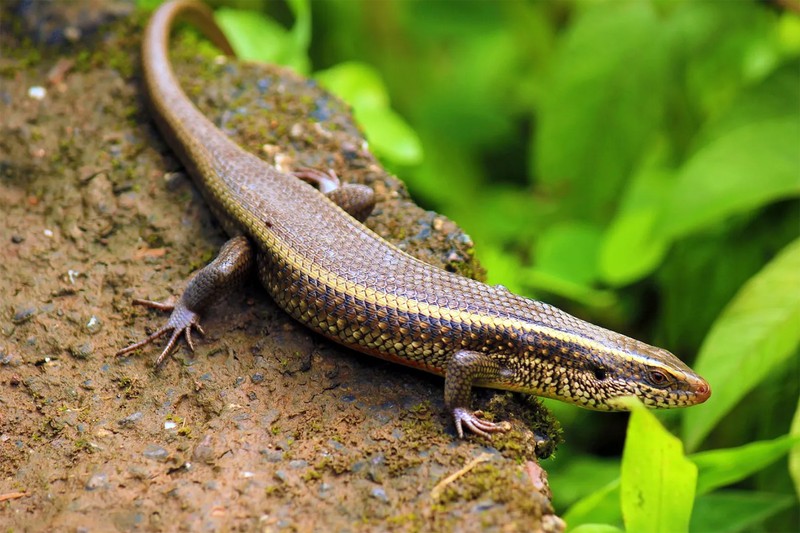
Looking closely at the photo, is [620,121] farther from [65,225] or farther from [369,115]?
[65,225]

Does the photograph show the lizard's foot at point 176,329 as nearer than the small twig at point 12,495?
No

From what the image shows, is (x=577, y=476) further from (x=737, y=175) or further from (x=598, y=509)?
(x=737, y=175)

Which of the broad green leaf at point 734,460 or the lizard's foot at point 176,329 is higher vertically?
the broad green leaf at point 734,460

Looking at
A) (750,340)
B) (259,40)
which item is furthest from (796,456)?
(259,40)

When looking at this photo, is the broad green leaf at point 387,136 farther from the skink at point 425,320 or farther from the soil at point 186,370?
the skink at point 425,320

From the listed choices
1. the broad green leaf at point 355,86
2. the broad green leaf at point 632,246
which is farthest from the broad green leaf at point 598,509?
the broad green leaf at point 355,86

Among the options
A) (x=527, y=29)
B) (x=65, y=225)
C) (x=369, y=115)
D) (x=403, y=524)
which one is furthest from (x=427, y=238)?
(x=527, y=29)
